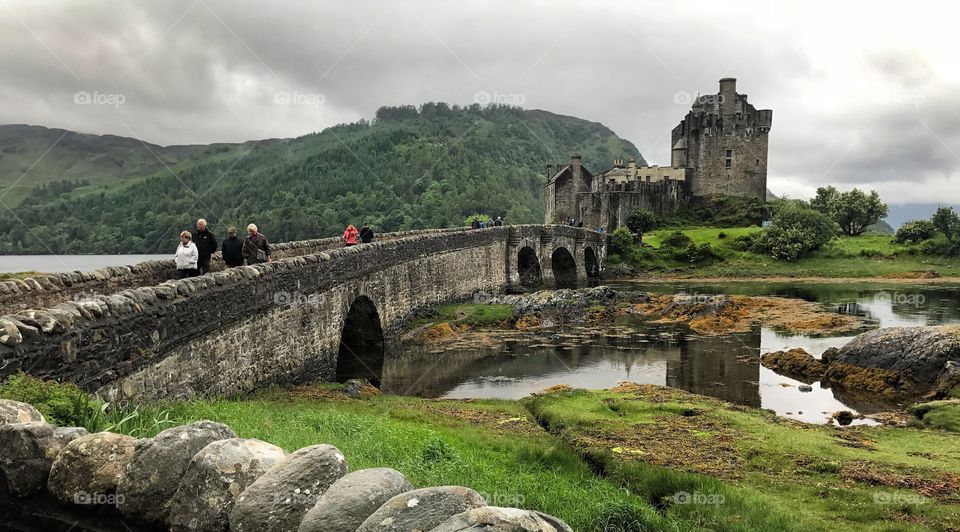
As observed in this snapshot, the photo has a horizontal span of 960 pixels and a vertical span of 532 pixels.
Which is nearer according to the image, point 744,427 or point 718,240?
point 744,427

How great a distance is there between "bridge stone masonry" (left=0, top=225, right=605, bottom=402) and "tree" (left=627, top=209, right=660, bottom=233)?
154 ft

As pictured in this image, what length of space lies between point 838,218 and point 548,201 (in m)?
32.7

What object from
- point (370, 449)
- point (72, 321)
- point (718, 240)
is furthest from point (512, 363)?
point (718, 240)

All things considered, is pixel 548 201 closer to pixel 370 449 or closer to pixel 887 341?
pixel 887 341

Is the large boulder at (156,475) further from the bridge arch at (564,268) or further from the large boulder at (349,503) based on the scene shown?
the bridge arch at (564,268)

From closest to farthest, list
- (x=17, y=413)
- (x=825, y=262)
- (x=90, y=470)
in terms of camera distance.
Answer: (x=90, y=470), (x=17, y=413), (x=825, y=262)

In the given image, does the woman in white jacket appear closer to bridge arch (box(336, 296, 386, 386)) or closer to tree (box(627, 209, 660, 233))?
bridge arch (box(336, 296, 386, 386))

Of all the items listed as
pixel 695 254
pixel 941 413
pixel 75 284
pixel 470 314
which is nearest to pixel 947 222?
pixel 695 254

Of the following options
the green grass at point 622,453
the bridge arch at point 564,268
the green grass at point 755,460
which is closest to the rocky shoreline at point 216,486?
the green grass at point 622,453

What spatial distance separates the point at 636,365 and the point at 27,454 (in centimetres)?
2233

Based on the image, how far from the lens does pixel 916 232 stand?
A: 67500 mm

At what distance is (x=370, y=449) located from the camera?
9766mm

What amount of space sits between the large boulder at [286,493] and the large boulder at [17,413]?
259cm

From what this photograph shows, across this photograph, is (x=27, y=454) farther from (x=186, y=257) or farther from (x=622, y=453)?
(x=186, y=257)
